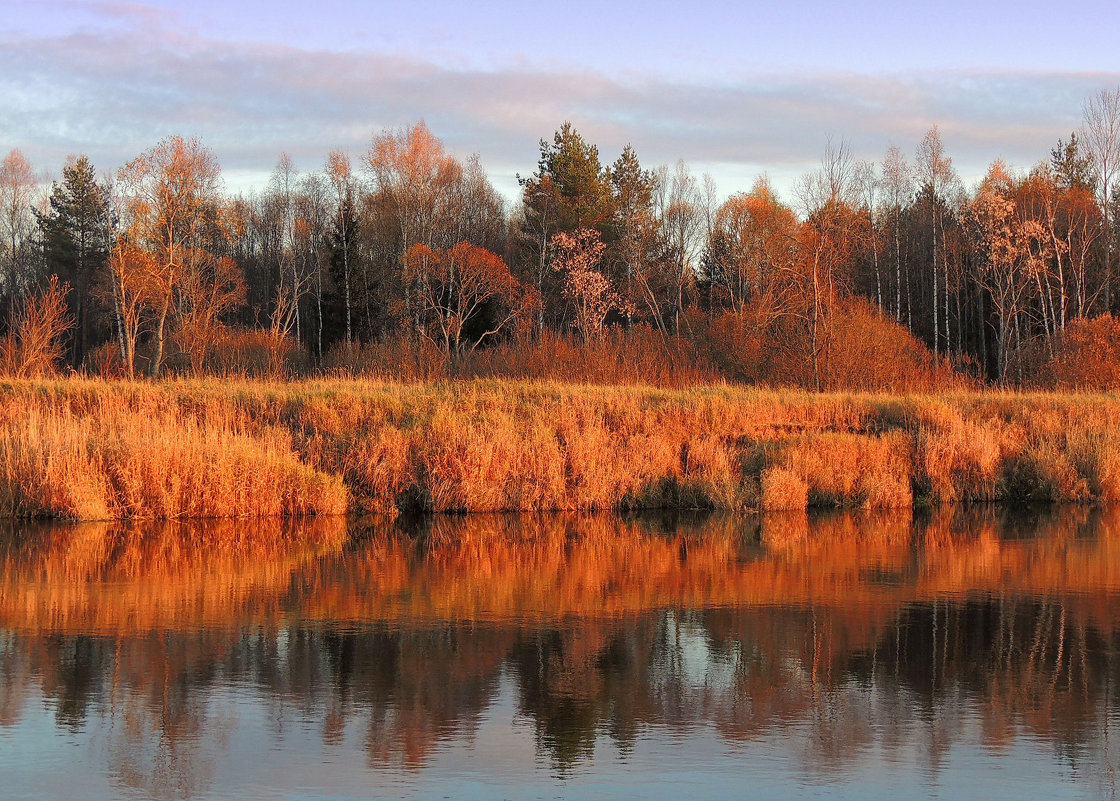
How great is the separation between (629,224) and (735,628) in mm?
42444

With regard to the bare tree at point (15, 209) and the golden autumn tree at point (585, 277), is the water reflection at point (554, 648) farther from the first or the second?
the bare tree at point (15, 209)

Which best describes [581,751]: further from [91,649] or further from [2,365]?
[2,365]

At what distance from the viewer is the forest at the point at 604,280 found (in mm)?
35656

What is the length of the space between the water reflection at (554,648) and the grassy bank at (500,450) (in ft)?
5.26

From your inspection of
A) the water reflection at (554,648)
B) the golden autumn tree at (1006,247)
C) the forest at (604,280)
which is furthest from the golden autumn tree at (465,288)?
the water reflection at (554,648)

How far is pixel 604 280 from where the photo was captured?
4650 cm

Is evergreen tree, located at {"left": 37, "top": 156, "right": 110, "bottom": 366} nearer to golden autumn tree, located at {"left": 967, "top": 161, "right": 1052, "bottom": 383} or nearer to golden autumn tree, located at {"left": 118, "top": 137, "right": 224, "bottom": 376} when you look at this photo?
golden autumn tree, located at {"left": 118, "top": 137, "right": 224, "bottom": 376}

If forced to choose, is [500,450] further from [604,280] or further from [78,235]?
[78,235]

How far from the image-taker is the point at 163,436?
1733 centimetres

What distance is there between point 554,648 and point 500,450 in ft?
31.1

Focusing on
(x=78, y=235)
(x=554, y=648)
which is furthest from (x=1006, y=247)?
(x=78, y=235)

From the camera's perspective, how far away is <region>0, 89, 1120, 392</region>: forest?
117ft

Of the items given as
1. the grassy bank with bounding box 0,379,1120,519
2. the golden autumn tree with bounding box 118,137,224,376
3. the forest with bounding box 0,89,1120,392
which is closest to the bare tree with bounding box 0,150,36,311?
the forest with bounding box 0,89,1120,392

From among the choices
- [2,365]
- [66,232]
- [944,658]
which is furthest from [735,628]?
[66,232]
